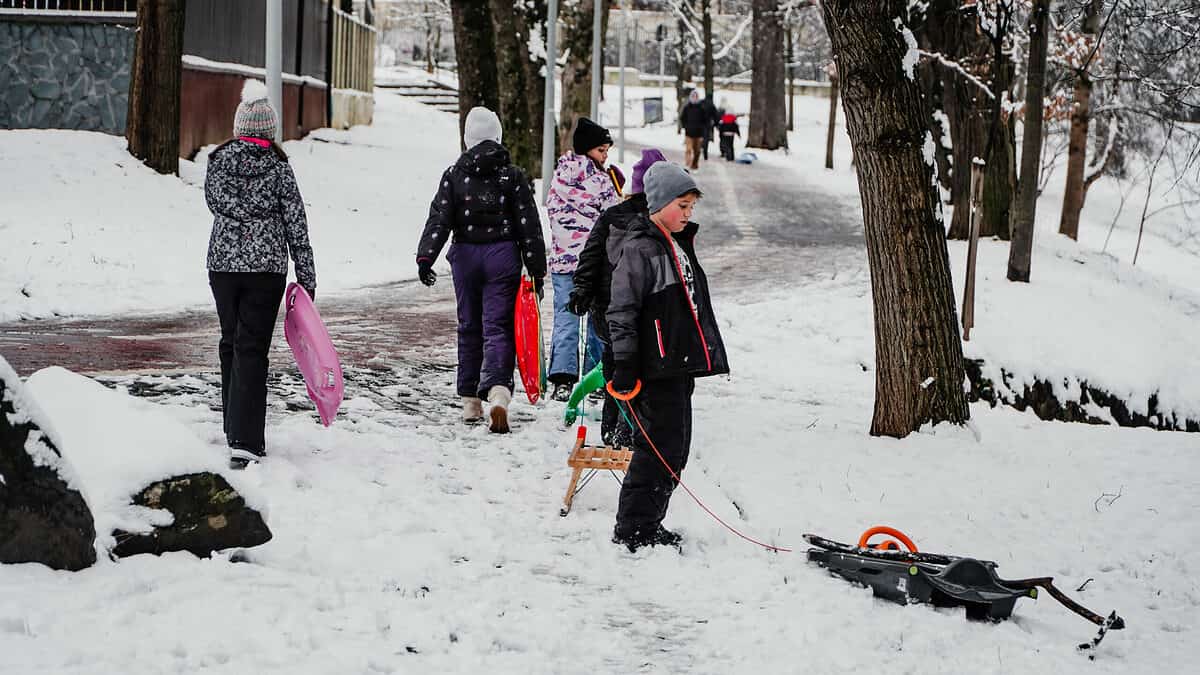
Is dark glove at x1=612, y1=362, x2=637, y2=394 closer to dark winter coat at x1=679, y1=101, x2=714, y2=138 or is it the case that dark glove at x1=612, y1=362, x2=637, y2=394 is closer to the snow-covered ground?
the snow-covered ground

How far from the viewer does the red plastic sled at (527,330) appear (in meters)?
8.44

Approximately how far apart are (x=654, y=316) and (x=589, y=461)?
3.29ft

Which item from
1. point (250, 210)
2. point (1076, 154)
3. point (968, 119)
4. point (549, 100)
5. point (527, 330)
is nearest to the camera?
point (250, 210)

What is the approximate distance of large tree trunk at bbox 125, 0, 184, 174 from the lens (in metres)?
17.3

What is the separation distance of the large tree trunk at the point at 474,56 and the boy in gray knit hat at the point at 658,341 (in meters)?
15.4

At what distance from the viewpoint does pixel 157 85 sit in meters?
17.5

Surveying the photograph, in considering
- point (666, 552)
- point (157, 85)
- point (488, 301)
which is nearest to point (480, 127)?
point (488, 301)

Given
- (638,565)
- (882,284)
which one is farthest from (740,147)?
(638,565)

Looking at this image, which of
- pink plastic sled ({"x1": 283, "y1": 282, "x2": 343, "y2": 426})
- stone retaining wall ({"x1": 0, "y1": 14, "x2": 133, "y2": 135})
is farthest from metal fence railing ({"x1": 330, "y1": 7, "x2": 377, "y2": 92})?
pink plastic sled ({"x1": 283, "y1": 282, "x2": 343, "y2": 426})

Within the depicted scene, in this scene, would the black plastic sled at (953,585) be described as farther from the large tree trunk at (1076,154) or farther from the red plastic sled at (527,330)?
the large tree trunk at (1076,154)

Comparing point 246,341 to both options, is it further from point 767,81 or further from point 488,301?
point 767,81

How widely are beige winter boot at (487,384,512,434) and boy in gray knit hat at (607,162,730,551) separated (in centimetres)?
208

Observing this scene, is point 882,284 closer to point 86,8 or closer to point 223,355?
point 223,355

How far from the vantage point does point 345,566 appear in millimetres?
5633
